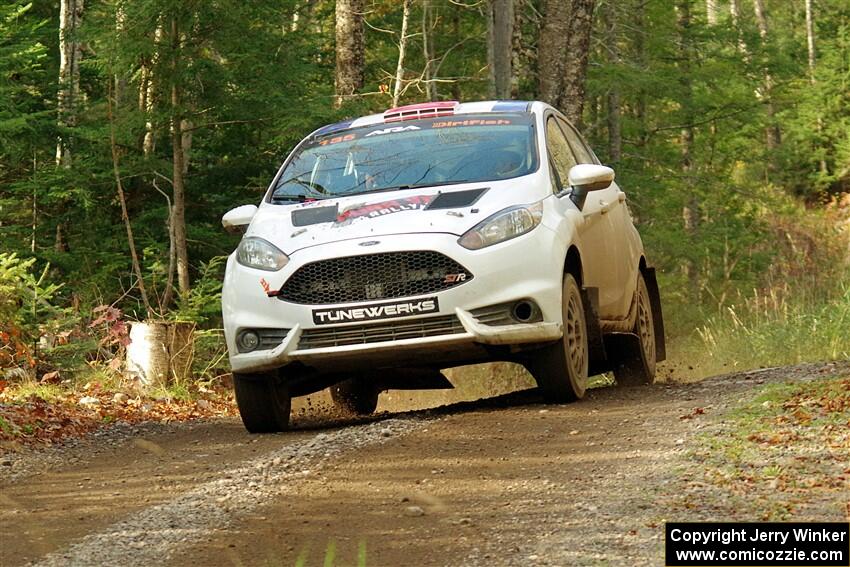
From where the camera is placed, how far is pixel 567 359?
329 inches

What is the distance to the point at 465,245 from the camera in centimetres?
796

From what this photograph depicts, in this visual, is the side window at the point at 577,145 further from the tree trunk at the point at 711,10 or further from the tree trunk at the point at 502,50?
the tree trunk at the point at 711,10

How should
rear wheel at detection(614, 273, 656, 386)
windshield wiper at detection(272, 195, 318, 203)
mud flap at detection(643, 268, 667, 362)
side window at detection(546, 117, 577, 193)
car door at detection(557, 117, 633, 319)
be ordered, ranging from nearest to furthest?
windshield wiper at detection(272, 195, 318, 203)
side window at detection(546, 117, 577, 193)
car door at detection(557, 117, 633, 319)
rear wheel at detection(614, 273, 656, 386)
mud flap at detection(643, 268, 667, 362)

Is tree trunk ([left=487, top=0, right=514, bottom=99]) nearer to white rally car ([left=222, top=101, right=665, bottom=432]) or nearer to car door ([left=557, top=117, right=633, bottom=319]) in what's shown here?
car door ([left=557, top=117, right=633, bottom=319])

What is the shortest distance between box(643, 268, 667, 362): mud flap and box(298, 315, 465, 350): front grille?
3.98 meters

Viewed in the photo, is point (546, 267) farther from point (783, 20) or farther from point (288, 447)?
point (783, 20)

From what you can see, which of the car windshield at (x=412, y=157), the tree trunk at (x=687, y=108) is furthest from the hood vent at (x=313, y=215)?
the tree trunk at (x=687, y=108)

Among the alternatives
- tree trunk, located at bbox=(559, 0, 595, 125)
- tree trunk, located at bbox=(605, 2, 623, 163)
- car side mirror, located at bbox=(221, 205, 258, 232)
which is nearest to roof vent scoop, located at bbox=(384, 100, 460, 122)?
car side mirror, located at bbox=(221, 205, 258, 232)

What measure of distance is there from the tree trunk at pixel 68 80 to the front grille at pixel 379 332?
29.2 ft

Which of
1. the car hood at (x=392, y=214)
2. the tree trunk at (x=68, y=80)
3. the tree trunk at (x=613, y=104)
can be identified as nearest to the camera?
the car hood at (x=392, y=214)

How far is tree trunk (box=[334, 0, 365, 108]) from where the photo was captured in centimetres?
1758

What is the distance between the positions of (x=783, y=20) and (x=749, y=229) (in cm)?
3279

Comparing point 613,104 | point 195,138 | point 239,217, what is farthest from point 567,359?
point 613,104

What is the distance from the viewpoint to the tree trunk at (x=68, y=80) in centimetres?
1750
